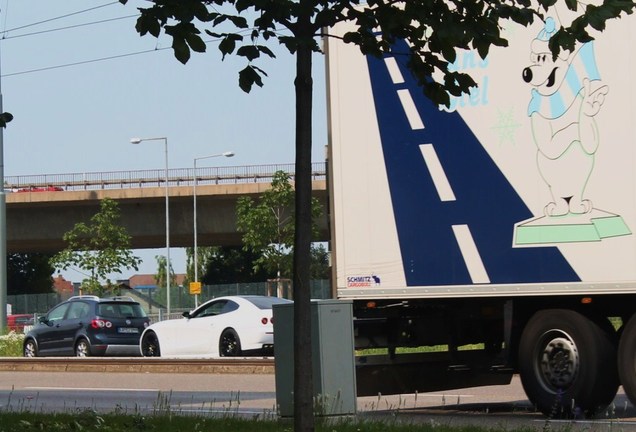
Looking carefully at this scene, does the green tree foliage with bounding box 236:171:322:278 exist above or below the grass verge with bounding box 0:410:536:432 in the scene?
above

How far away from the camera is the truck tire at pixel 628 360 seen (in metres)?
10.7

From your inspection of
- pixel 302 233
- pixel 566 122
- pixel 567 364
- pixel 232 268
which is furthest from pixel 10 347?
pixel 232 268

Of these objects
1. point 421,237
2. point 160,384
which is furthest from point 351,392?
point 160,384

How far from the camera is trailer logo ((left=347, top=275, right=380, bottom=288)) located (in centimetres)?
1216

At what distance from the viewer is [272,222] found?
58.6 m

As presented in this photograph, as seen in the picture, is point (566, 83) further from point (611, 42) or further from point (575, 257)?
point (575, 257)

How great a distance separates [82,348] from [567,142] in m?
20.5

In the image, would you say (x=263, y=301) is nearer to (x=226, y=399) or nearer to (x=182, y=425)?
(x=226, y=399)

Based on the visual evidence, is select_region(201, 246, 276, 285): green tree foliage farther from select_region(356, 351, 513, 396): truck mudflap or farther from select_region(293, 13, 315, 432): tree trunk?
select_region(293, 13, 315, 432): tree trunk

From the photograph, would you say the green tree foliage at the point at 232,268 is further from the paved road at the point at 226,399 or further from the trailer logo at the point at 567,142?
the trailer logo at the point at 567,142

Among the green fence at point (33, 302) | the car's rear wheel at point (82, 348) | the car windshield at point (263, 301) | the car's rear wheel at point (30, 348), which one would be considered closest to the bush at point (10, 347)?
the car's rear wheel at point (30, 348)

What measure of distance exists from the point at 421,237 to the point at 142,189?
48.9 metres

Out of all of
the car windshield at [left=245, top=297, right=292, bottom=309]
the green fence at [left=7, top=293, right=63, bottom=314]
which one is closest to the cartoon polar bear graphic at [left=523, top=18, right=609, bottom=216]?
the car windshield at [left=245, top=297, right=292, bottom=309]

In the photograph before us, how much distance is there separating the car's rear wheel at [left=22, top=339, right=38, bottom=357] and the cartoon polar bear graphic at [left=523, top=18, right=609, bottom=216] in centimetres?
2188
